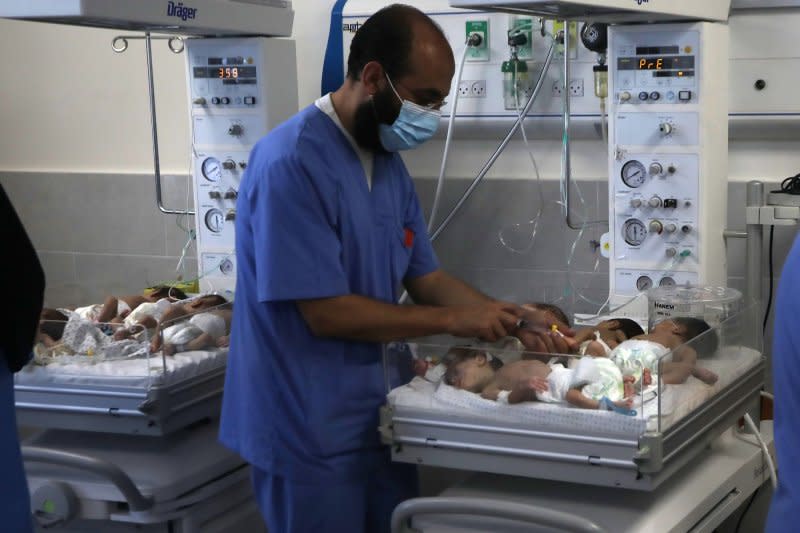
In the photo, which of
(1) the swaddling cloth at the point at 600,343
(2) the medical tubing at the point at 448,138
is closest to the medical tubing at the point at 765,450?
(1) the swaddling cloth at the point at 600,343

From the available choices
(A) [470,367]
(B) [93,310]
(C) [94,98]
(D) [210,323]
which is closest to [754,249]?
(A) [470,367]

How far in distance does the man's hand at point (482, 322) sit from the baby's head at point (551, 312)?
0.43 ft

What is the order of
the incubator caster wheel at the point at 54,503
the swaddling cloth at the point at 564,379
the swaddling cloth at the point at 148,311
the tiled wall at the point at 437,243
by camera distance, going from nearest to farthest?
the swaddling cloth at the point at 564,379
the incubator caster wheel at the point at 54,503
the swaddling cloth at the point at 148,311
the tiled wall at the point at 437,243

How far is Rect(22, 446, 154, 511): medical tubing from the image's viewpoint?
2385mm

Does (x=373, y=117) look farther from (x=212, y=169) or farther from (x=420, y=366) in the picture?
Answer: (x=212, y=169)

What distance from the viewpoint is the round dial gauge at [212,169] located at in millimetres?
3363

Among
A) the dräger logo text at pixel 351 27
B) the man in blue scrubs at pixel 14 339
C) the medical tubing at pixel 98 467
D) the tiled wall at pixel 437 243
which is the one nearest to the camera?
the man in blue scrubs at pixel 14 339

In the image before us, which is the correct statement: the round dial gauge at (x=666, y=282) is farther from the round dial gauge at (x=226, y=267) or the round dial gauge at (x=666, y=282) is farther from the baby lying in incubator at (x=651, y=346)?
the round dial gauge at (x=226, y=267)

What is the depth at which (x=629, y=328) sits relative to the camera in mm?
2559

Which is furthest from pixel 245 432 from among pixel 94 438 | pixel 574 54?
pixel 574 54

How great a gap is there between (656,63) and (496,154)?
0.76m

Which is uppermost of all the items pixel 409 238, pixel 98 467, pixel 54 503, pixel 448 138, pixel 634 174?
pixel 448 138

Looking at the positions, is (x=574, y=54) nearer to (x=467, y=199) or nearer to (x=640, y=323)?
(x=467, y=199)

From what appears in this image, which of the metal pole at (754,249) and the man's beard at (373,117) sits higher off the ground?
the man's beard at (373,117)
